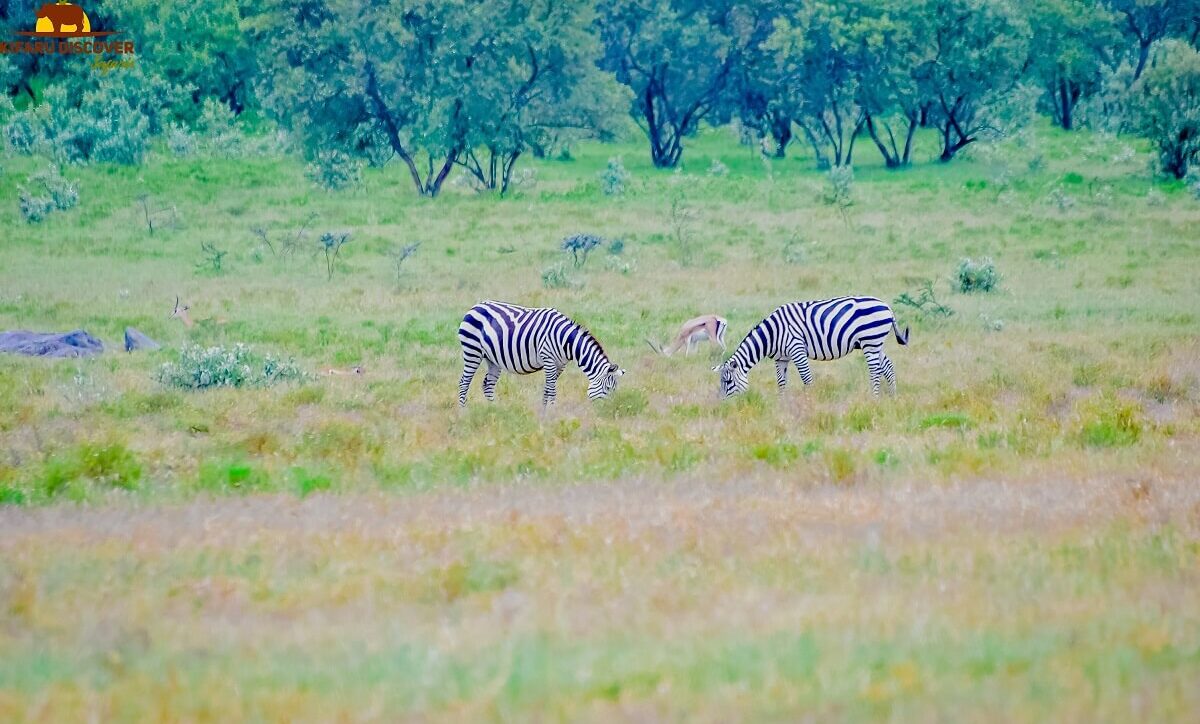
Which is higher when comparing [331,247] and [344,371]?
[331,247]

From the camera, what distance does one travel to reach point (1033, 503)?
10109 millimetres

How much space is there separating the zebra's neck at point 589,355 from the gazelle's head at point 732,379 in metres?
1.64

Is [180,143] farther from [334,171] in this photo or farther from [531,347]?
[531,347]

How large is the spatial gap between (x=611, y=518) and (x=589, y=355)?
7462 millimetres

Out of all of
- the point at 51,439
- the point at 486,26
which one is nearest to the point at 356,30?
the point at 486,26

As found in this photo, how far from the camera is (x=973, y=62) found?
55812 mm

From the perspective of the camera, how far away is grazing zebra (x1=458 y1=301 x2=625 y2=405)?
17.3 m

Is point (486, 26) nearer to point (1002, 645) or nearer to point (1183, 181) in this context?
point (1183, 181)

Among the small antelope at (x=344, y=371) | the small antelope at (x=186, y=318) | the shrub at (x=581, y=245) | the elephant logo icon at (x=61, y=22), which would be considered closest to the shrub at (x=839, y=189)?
the shrub at (x=581, y=245)

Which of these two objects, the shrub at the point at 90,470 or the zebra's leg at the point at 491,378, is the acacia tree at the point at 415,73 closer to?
the zebra's leg at the point at 491,378

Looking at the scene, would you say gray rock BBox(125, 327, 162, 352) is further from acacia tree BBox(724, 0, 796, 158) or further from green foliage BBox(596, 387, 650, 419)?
acacia tree BBox(724, 0, 796, 158)

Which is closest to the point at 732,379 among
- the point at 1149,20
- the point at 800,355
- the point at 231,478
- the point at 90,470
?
the point at 800,355

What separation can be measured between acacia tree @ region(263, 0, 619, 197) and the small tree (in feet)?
62.8

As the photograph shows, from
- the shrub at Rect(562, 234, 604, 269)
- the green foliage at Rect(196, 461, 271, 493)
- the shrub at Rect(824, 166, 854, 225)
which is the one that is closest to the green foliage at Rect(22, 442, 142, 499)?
the green foliage at Rect(196, 461, 271, 493)
